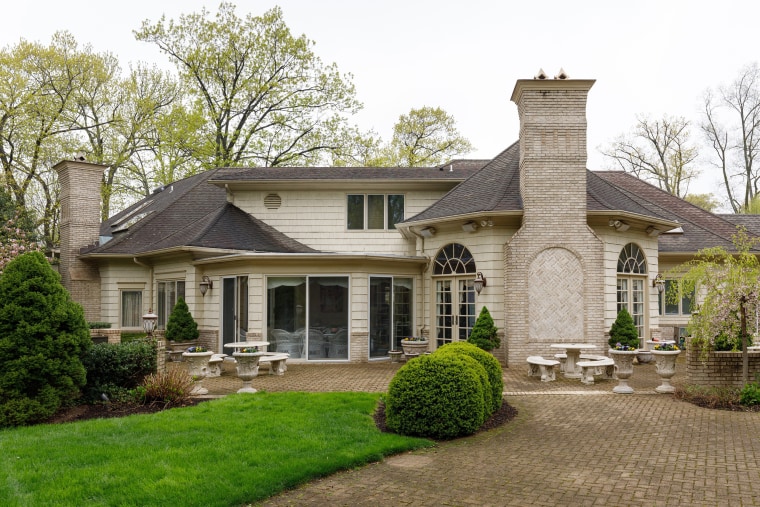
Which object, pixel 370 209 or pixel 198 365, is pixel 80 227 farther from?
pixel 198 365

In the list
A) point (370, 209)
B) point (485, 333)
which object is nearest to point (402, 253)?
point (370, 209)

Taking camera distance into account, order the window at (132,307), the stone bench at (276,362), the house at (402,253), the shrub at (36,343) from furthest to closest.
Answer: the window at (132,307) < the house at (402,253) < the stone bench at (276,362) < the shrub at (36,343)

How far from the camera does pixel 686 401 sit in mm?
9188

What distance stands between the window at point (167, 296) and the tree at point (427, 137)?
62.9ft

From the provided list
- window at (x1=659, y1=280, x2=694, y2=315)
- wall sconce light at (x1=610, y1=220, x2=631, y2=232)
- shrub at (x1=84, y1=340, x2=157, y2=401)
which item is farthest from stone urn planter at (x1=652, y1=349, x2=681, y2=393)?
shrub at (x1=84, y1=340, x2=157, y2=401)

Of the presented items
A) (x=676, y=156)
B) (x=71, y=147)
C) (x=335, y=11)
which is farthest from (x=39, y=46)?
(x=676, y=156)

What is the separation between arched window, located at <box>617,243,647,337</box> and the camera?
47.4 ft

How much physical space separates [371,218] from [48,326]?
10969mm

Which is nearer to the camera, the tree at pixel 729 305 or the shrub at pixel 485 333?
the tree at pixel 729 305

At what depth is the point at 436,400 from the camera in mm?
7016

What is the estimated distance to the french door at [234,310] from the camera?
1445 centimetres

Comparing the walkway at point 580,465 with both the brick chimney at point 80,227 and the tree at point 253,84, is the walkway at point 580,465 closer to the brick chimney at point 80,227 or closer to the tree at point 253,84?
the brick chimney at point 80,227

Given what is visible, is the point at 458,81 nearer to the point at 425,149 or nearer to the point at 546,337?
the point at 425,149

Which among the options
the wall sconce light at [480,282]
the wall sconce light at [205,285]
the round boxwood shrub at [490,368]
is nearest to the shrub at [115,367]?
the round boxwood shrub at [490,368]
